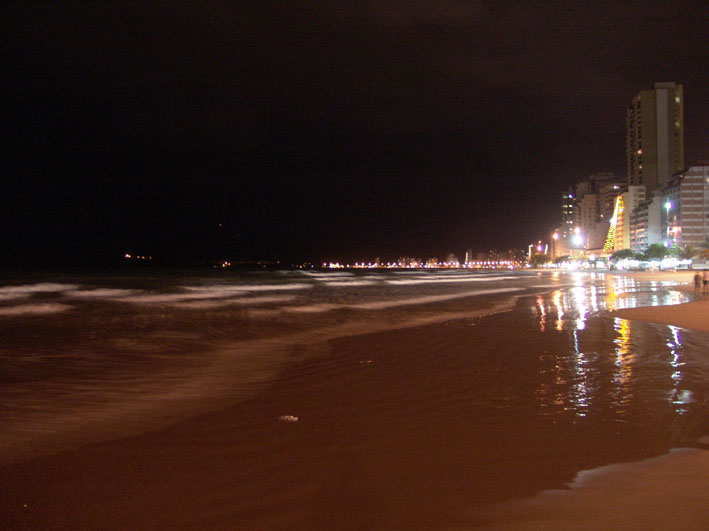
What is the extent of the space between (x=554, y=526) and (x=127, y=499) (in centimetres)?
295

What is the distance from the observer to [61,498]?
12.7ft

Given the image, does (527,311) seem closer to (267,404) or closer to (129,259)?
(267,404)

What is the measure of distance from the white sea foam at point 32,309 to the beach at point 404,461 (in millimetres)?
16452

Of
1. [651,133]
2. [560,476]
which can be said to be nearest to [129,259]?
[651,133]

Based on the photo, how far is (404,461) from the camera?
4.49 meters

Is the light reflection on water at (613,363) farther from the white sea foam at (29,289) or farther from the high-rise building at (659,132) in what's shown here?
the high-rise building at (659,132)

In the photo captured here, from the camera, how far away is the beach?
3.60 m

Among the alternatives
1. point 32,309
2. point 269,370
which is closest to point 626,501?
point 269,370

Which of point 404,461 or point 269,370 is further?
point 269,370

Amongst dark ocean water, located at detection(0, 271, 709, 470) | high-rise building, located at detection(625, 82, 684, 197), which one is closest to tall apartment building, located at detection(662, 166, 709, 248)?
high-rise building, located at detection(625, 82, 684, 197)

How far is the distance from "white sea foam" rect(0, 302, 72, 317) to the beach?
16.5m

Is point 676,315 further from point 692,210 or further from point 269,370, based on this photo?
point 692,210

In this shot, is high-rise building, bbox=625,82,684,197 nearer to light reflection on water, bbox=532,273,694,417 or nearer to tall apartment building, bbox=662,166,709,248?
tall apartment building, bbox=662,166,709,248

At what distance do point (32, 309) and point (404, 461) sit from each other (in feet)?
71.9
